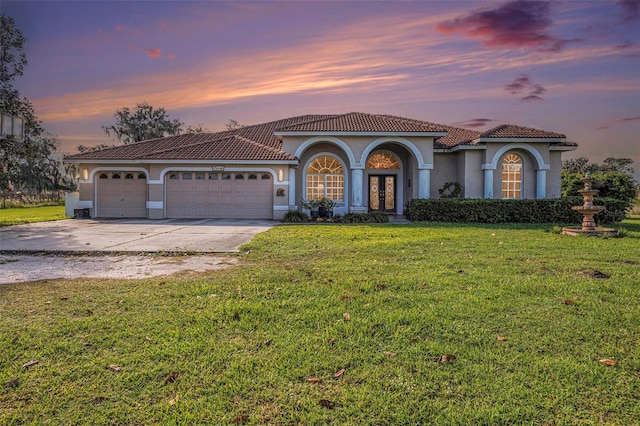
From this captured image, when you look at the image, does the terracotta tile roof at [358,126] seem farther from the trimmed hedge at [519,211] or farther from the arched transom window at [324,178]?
the trimmed hedge at [519,211]

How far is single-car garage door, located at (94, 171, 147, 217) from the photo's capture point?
2064cm

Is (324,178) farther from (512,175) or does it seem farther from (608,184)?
(608,184)

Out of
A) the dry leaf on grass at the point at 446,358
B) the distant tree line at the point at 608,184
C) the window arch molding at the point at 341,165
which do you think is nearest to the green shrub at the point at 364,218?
the window arch molding at the point at 341,165

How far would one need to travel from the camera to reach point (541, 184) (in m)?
20.6

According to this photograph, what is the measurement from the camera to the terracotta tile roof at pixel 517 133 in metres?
20.0

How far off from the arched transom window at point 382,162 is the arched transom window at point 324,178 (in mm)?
2153

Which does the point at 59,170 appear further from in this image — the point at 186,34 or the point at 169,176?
the point at 186,34

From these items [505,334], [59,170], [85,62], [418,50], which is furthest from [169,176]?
[59,170]

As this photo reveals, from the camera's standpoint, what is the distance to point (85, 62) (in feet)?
62.6

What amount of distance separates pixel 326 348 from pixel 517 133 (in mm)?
20756

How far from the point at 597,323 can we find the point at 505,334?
1146 mm

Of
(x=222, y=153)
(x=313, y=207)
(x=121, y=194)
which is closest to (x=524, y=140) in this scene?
(x=313, y=207)

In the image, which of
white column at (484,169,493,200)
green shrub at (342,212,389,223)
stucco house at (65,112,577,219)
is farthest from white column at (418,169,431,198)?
green shrub at (342,212,389,223)

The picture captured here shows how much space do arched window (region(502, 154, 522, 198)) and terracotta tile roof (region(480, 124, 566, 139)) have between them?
50.0 inches
